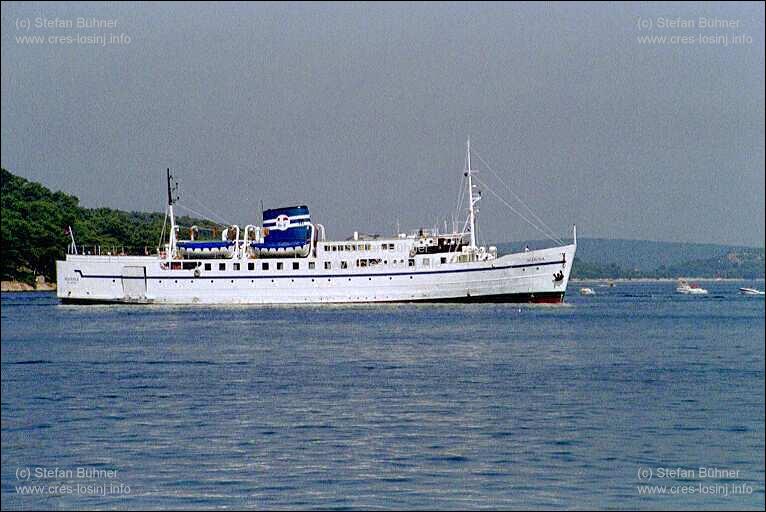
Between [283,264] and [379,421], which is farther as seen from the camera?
[283,264]

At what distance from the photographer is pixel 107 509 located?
1656cm

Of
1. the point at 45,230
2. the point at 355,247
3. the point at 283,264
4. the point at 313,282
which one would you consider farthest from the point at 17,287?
the point at 355,247

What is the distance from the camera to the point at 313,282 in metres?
74.2

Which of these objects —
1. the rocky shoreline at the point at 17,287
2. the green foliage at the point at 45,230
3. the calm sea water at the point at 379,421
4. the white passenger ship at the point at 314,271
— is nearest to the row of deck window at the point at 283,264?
the white passenger ship at the point at 314,271

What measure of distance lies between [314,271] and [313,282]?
0.73m

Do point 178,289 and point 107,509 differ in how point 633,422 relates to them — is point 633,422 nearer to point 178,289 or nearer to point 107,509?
point 107,509

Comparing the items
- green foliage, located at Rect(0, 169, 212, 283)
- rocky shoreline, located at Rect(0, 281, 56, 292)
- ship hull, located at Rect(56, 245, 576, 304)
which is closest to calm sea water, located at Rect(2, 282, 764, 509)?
ship hull, located at Rect(56, 245, 576, 304)

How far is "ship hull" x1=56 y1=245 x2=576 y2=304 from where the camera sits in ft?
236

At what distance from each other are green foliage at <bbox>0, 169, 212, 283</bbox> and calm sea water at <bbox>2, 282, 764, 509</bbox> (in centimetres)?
5807

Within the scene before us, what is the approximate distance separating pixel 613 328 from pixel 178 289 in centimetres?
3271

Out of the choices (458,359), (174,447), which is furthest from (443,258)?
(174,447)

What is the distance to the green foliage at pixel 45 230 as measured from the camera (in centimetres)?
10681

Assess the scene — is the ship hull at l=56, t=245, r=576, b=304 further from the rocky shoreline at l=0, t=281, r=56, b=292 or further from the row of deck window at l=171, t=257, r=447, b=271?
the rocky shoreline at l=0, t=281, r=56, b=292

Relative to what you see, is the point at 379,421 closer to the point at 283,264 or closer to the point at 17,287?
the point at 283,264
